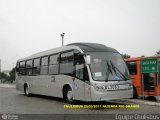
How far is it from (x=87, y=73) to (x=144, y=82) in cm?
560

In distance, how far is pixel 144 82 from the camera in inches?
733

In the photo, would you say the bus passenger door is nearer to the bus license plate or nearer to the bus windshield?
the bus windshield

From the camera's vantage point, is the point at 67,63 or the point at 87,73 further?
the point at 67,63

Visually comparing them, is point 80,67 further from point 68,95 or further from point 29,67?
point 29,67

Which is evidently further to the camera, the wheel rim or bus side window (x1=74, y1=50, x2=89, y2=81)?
the wheel rim

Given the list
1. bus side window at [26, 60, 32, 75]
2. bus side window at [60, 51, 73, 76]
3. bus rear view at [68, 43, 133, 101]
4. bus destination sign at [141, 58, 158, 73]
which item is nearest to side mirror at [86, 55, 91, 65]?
bus rear view at [68, 43, 133, 101]

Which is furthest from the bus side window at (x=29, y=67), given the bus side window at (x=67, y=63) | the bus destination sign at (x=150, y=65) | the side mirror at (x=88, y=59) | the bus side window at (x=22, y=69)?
the side mirror at (x=88, y=59)

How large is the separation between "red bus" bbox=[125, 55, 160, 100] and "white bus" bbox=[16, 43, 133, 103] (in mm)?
3333

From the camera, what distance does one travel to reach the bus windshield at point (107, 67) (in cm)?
1409

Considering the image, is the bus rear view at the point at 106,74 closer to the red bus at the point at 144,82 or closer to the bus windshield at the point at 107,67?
the bus windshield at the point at 107,67

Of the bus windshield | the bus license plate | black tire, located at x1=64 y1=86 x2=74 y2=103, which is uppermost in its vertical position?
the bus windshield

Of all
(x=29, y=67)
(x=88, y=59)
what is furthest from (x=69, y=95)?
(x=29, y=67)

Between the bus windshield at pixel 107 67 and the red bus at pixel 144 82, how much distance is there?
9.75 feet

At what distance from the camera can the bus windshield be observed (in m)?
14.1
